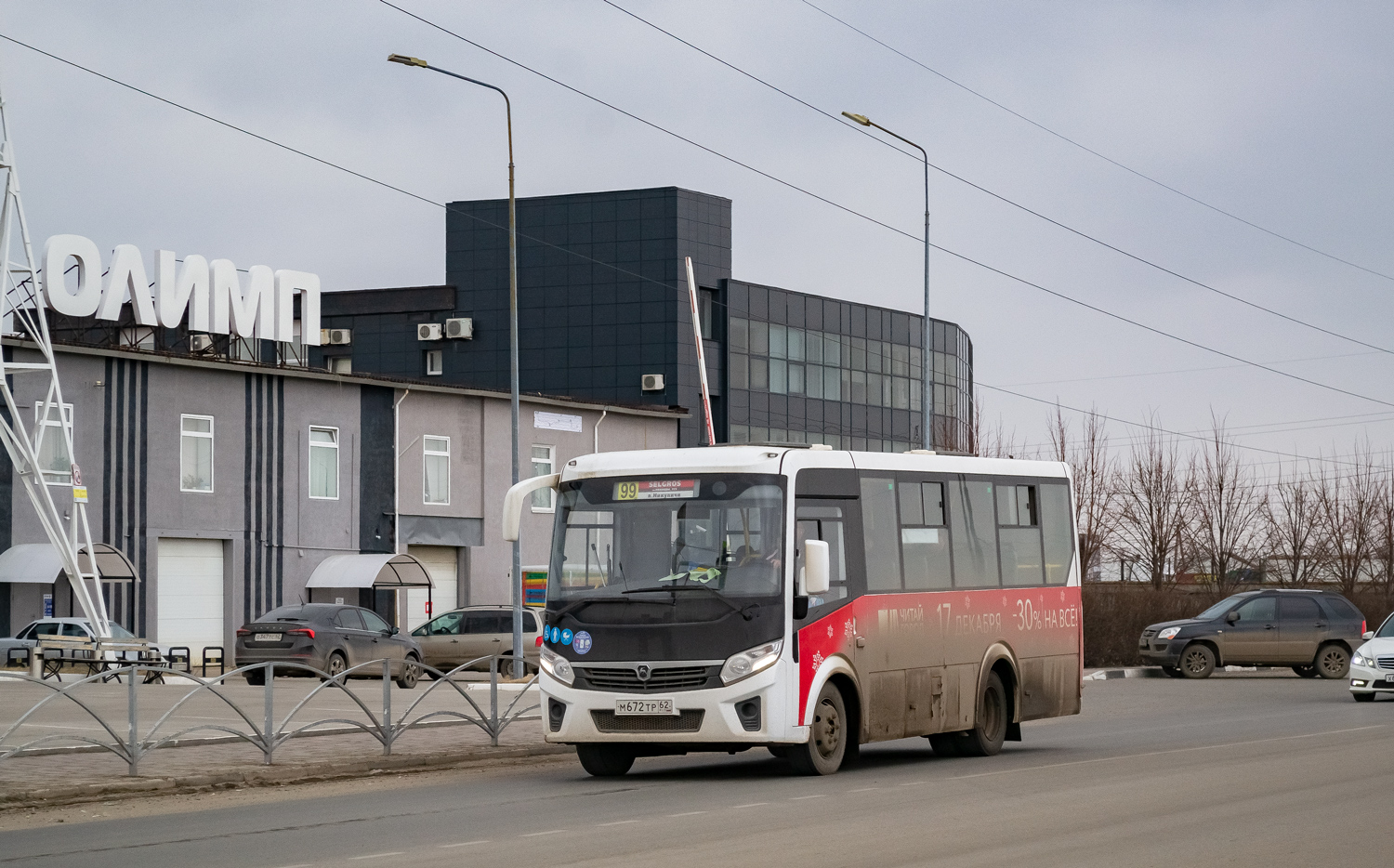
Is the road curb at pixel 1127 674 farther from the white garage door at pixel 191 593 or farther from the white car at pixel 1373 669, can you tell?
the white garage door at pixel 191 593

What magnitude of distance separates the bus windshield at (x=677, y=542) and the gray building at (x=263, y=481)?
993 inches

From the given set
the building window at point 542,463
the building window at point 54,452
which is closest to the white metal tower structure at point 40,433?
the building window at point 54,452

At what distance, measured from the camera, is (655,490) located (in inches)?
602

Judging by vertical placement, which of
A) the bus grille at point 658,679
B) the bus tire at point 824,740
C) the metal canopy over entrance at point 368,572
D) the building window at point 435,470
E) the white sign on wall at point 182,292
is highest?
the white sign on wall at point 182,292

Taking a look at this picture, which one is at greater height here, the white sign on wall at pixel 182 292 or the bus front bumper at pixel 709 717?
the white sign on wall at pixel 182 292

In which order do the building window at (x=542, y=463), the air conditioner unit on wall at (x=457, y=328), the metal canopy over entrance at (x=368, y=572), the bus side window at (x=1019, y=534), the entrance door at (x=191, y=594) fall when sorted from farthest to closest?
the air conditioner unit on wall at (x=457, y=328)
the building window at (x=542, y=463)
the metal canopy over entrance at (x=368, y=572)
the entrance door at (x=191, y=594)
the bus side window at (x=1019, y=534)

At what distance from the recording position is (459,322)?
235 ft

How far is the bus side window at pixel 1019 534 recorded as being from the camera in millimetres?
17969

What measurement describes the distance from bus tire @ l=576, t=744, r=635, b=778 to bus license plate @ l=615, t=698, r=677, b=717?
90cm

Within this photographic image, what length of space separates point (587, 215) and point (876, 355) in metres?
15.2

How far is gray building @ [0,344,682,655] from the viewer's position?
4038 centimetres

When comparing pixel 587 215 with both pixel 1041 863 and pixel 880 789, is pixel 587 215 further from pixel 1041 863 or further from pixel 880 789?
pixel 1041 863

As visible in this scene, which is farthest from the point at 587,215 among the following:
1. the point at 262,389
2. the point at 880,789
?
the point at 880,789

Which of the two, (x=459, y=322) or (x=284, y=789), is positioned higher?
(x=459, y=322)
